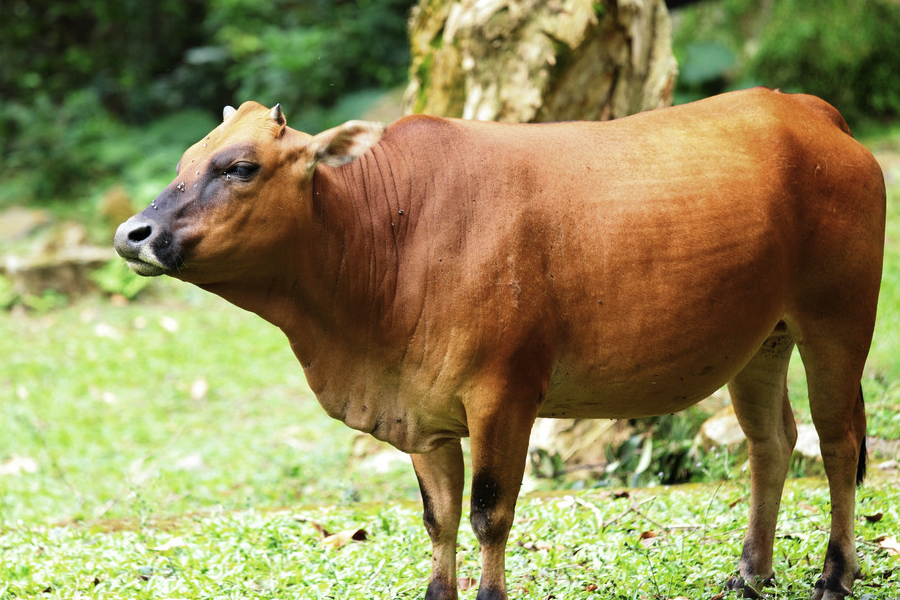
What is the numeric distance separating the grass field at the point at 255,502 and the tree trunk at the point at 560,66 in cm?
91

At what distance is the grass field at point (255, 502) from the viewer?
4695mm

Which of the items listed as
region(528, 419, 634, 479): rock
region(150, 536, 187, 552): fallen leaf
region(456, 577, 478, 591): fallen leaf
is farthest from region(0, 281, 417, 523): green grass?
region(456, 577, 478, 591): fallen leaf

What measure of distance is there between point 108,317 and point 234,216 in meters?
9.01

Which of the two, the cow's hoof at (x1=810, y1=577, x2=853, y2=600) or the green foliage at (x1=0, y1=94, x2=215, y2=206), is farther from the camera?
the green foliage at (x1=0, y1=94, x2=215, y2=206)

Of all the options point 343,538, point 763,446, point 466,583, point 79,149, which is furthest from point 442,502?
point 79,149

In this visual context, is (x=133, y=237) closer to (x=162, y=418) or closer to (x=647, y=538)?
(x=647, y=538)

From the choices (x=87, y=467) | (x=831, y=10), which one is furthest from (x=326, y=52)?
(x=87, y=467)

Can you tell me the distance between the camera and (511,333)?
3561mm

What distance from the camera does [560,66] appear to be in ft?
21.1

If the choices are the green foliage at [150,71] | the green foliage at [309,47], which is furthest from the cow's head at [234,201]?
the green foliage at [309,47]

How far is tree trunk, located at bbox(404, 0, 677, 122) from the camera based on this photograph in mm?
6414

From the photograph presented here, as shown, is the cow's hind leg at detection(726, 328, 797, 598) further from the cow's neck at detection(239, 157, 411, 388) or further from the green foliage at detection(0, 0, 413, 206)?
the green foliage at detection(0, 0, 413, 206)

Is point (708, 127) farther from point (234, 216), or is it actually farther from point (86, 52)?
point (86, 52)

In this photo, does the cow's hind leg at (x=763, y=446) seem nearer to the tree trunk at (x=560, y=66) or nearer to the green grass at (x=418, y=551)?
the green grass at (x=418, y=551)
